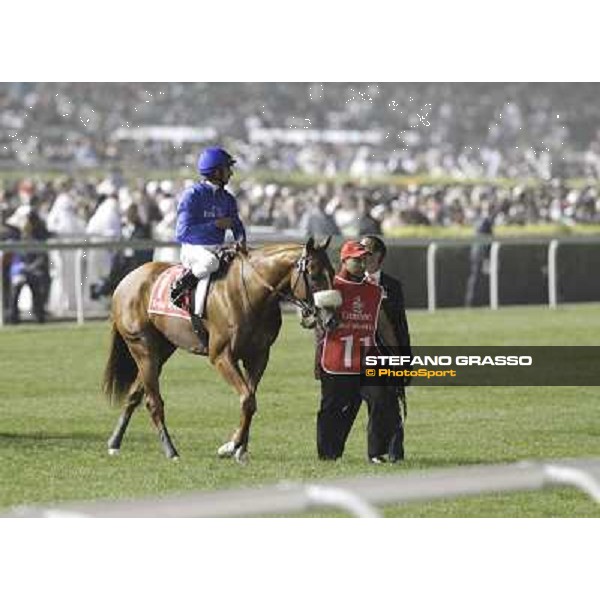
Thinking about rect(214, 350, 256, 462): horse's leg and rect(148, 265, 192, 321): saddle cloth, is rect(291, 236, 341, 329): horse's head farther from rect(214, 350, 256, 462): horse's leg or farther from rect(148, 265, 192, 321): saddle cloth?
rect(148, 265, 192, 321): saddle cloth

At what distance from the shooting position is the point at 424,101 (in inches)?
2117

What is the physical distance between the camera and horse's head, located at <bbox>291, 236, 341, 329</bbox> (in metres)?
10.8

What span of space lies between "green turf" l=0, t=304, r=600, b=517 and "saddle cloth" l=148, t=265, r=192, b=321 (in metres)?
0.85

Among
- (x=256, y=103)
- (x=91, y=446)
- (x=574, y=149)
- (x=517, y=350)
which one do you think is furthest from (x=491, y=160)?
(x=91, y=446)

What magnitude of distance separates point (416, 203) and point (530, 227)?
2880 millimetres

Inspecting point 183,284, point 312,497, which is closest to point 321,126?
point 183,284

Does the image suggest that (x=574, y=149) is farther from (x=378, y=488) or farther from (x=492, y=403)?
(x=378, y=488)

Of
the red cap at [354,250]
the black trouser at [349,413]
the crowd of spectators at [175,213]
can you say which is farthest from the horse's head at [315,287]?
the crowd of spectators at [175,213]

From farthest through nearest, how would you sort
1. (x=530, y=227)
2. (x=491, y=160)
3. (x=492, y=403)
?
(x=491, y=160) → (x=530, y=227) → (x=492, y=403)

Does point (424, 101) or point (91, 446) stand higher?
point (424, 101)

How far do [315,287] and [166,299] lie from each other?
124cm

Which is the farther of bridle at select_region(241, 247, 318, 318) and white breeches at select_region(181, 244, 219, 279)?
white breeches at select_region(181, 244, 219, 279)

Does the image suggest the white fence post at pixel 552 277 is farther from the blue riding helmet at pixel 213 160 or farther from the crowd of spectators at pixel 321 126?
the crowd of spectators at pixel 321 126

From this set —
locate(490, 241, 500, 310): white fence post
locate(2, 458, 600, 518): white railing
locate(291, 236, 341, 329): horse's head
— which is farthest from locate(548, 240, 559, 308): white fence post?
locate(2, 458, 600, 518): white railing
